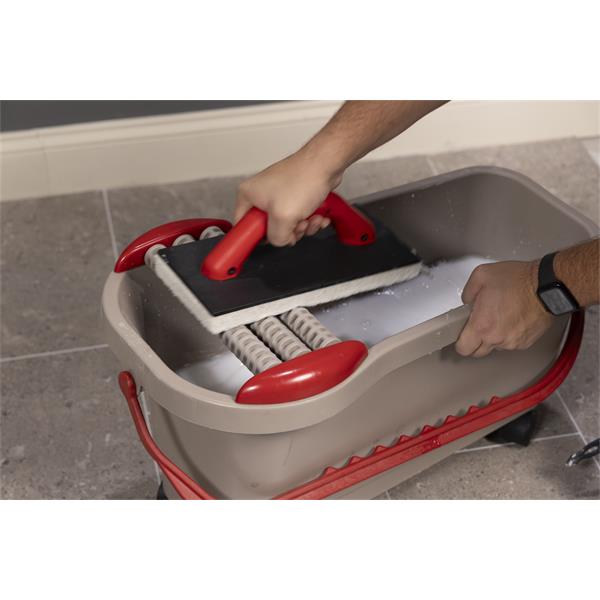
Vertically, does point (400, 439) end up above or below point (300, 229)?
below

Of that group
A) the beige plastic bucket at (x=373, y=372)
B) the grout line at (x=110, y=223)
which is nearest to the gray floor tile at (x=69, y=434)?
the beige plastic bucket at (x=373, y=372)

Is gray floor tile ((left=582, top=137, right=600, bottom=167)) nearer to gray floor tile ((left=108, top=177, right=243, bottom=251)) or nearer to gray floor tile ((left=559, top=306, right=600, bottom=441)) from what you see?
gray floor tile ((left=559, top=306, right=600, bottom=441))

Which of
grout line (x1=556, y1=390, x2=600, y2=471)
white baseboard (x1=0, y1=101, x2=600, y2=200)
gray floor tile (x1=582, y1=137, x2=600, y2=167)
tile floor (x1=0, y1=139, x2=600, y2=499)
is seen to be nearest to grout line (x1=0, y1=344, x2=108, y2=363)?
tile floor (x1=0, y1=139, x2=600, y2=499)

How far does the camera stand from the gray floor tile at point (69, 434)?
1316mm

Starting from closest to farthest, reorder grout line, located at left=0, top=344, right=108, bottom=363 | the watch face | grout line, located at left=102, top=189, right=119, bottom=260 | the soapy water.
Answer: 1. the watch face
2. the soapy water
3. grout line, located at left=0, top=344, right=108, bottom=363
4. grout line, located at left=102, top=189, right=119, bottom=260

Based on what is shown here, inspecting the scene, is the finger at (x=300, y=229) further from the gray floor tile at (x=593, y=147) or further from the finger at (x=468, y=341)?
the gray floor tile at (x=593, y=147)

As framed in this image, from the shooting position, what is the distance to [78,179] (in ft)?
5.99

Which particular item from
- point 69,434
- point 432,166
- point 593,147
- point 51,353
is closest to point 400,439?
point 69,434

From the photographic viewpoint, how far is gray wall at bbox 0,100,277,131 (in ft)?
5.70

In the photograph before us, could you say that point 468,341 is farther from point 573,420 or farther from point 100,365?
point 100,365

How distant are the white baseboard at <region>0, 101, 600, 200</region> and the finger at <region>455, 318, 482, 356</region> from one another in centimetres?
84

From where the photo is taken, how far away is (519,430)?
53.0 inches

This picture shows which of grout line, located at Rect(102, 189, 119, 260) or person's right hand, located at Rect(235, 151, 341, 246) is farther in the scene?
grout line, located at Rect(102, 189, 119, 260)

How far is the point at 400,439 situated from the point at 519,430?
0.25 m
